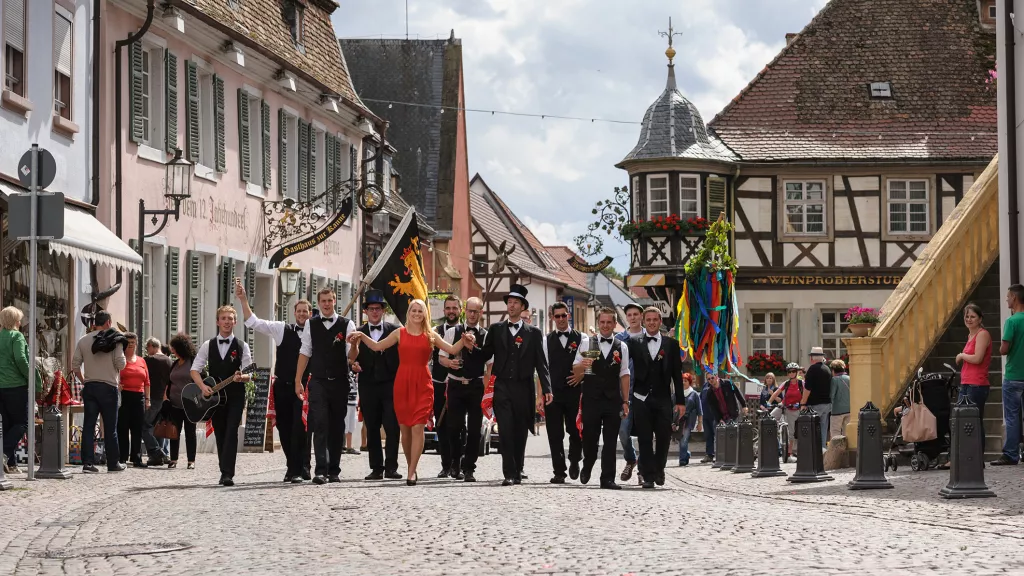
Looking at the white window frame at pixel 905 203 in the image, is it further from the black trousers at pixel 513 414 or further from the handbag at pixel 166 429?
the black trousers at pixel 513 414

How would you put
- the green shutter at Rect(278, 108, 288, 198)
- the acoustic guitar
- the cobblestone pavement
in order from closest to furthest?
the cobblestone pavement, the acoustic guitar, the green shutter at Rect(278, 108, 288, 198)

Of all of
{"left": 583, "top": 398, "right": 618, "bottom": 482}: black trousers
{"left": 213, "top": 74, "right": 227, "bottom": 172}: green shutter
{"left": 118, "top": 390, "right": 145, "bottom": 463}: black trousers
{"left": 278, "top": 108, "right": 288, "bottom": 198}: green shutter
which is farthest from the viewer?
{"left": 278, "top": 108, "right": 288, "bottom": 198}: green shutter

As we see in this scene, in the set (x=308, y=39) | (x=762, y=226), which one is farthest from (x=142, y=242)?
(x=762, y=226)

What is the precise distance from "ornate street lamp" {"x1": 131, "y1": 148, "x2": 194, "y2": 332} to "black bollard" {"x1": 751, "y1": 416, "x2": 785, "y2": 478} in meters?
8.72

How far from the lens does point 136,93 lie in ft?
80.0

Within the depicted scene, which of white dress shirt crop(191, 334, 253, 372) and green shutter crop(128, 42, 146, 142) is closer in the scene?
white dress shirt crop(191, 334, 253, 372)

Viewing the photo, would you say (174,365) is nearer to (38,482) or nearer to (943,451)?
(38,482)

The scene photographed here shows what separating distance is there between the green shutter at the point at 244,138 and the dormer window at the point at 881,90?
65.9 feet

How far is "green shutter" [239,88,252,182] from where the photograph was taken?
2944cm

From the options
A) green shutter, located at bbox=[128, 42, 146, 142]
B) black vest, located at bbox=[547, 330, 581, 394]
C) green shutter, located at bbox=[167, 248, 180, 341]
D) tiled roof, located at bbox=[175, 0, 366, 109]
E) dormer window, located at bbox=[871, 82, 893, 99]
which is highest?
dormer window, located at bbox=[871, 82, 893, 99]

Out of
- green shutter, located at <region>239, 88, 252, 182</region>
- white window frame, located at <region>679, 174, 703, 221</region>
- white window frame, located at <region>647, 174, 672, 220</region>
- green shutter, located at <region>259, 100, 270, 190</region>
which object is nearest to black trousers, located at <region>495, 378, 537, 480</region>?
green shutter, located at <region>239, 88, 252, 182</region>

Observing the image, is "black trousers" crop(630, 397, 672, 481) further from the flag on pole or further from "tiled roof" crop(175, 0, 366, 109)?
"tiled roof" crop(175, 0, 366, 109)

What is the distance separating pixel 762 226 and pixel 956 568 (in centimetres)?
3525

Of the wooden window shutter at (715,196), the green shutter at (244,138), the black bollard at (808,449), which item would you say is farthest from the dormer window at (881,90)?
the black bollard at (808,449)
